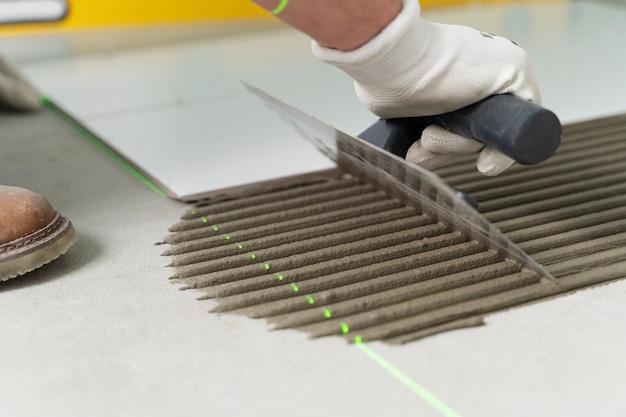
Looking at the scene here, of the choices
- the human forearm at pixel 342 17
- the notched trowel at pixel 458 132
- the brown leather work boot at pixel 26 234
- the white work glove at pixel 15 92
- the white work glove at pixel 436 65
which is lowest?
the white work glove at pixel 15 92

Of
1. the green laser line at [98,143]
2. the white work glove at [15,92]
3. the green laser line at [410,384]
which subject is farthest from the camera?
the white work glove at [15,92]

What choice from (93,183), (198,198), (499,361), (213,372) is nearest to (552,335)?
(499,361)

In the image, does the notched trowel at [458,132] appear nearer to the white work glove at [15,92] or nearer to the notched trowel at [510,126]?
the notched trowel at [510,126]

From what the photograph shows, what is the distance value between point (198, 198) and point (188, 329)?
1.76 ft

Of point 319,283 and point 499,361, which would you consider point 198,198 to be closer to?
point 319,283

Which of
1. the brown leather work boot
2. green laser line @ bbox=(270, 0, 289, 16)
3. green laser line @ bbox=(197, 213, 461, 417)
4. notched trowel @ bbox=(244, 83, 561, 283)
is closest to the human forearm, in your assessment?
green laser line @ bbox=(270, 0, 289, 16)

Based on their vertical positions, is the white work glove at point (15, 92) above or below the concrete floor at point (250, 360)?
below

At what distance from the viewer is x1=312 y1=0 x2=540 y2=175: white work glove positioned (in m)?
1.18

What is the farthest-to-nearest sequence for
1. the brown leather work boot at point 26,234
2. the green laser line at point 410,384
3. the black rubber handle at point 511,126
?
the brown leather work boot at point 26,234
the black rubber handle at point 511,126
the green laser line at point 410,384

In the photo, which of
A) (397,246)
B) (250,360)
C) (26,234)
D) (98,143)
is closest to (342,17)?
(397,246)

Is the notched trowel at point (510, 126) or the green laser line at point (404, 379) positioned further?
the notched trowel at point (510, 126)

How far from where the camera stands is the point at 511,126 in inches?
44.1

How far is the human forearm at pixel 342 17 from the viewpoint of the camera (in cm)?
115

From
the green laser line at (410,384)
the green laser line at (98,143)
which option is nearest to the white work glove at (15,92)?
the green laser line at (98,143)
